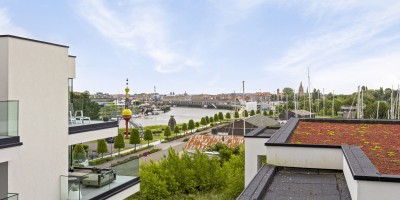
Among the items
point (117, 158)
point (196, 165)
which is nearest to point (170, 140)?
point (117, 158)

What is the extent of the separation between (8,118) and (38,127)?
1.43 m

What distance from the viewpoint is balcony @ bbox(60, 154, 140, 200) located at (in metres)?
9.36

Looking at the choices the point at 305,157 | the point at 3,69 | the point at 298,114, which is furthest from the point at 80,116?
the point at 298,114

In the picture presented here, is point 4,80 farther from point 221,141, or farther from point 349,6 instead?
point 221,141

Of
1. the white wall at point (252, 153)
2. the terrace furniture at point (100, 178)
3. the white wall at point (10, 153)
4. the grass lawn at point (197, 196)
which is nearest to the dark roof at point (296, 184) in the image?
the white wall at point (252, 153)

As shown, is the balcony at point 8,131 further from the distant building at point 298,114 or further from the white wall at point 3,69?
the distant building at point 298,114

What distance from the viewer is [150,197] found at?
19.3 m

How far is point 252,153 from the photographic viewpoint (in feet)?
42.5

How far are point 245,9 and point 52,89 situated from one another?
1615 centimetres

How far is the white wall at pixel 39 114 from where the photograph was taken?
801 centimetres

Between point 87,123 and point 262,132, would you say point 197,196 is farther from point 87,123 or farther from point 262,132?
point 87,123

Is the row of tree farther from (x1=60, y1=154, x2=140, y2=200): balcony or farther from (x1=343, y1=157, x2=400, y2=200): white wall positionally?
(x1=343, y1=157, x2=400, y2=200): white wall

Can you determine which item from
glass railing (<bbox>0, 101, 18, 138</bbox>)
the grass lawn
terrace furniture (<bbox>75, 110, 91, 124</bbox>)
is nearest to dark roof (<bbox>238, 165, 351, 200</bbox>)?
glass railing (<bbox>0, 101, 18, 138</bbox>)

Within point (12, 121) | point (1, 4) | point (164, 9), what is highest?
point (164, 9)
